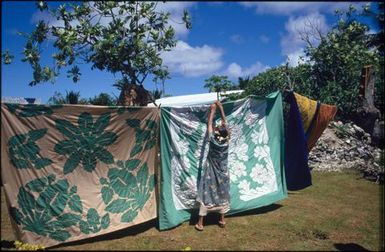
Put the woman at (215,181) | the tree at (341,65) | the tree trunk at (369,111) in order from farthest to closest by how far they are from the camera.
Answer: the tree at (341,65) < the tree trunk at (369,111) < the woman at (215,181)

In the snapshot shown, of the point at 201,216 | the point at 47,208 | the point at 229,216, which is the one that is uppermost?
the point at 47,208

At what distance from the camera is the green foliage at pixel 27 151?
15.0ft

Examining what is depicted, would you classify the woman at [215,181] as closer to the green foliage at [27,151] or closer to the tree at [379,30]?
the green foliage at [27,151]

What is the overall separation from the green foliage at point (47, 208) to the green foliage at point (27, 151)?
234 mm

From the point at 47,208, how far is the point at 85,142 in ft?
3.52

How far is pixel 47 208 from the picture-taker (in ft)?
15.8

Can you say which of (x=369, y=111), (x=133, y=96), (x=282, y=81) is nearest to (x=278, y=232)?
(x=133, y=96)

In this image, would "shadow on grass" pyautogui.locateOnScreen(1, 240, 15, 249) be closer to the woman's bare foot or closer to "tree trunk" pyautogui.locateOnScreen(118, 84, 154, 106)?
the woman's bare foot

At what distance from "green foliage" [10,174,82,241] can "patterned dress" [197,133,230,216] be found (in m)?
2.12

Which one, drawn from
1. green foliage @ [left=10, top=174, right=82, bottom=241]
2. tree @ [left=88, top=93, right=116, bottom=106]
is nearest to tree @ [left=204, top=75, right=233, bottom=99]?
tree @ [left=88, top=93, right=116, bottom=106]

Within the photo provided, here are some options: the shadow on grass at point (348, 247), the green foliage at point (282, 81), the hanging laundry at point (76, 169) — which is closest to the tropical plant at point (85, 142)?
the hanging laundry at point (76, 169)

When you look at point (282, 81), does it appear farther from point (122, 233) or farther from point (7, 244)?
point (7, 244)

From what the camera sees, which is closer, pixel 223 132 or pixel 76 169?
pixel 76 169

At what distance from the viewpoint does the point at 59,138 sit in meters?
4.98
